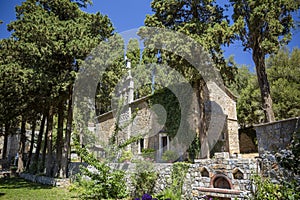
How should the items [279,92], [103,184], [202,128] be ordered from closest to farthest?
[103,184]
[202,128]
[279,92]

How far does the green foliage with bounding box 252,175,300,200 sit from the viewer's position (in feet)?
15.5

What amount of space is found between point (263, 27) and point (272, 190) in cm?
856

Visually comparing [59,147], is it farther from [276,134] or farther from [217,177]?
[276,134]

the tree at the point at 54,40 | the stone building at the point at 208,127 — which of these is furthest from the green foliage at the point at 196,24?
→ the stone building at the point at 208,127

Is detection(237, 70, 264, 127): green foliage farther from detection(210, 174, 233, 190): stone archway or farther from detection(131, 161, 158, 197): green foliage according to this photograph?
detection(210, 174, 233, 190): stone archway

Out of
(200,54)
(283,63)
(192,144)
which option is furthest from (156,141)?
(283,63)

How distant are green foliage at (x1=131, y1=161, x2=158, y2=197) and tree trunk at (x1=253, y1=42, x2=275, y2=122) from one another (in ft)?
20.7

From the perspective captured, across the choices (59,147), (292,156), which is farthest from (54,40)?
(292,156)

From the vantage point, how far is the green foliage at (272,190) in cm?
472

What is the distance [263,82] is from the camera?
37.7 ft

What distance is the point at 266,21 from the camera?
10.6 metres

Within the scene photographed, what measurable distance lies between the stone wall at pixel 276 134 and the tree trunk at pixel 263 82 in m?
5.62

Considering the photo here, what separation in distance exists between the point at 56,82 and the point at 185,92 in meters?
7.46

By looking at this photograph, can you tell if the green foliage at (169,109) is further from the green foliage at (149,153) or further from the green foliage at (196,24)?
the green foliage at (196,24)
